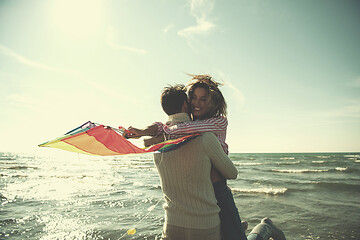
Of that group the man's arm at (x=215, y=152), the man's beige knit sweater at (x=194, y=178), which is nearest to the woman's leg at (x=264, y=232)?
the man's beige knit sweater at (x=194, y=178)

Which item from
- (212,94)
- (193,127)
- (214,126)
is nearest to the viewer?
(193,127)

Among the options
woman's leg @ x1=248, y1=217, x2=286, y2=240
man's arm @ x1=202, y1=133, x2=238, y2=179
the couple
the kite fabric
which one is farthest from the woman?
woman's leg @ x1=248, y1=217, x2=286, y2=240

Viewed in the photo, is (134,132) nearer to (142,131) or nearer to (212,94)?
(142,131)

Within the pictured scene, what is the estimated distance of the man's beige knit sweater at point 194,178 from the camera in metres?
1.41

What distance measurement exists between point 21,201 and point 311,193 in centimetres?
1306

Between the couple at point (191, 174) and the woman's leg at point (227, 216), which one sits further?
the woman's leg at point (227, 216)

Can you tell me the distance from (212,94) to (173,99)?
1.99 ft

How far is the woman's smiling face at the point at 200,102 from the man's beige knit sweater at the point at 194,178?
663 mm

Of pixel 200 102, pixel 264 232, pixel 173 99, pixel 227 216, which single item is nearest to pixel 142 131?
pixel 173 99

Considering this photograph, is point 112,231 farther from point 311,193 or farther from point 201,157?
point 311,193

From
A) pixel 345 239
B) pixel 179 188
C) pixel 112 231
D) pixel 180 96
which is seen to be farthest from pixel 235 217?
pixel 345 239

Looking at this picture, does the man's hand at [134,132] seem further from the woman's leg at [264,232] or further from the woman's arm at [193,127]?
the woman's leg at [264,232]

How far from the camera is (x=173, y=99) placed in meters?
1.61

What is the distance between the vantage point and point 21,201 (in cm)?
794
